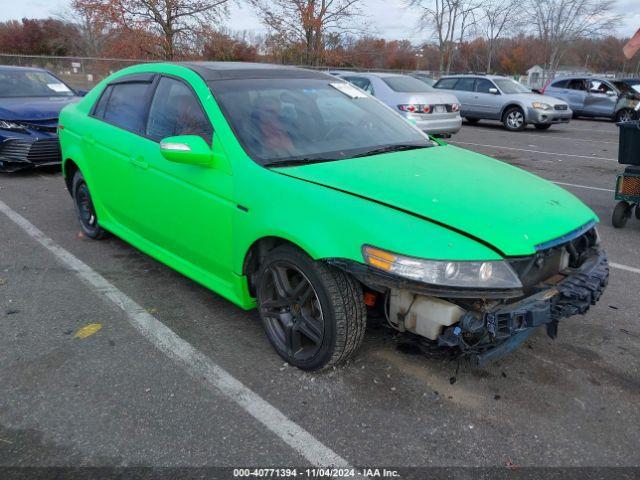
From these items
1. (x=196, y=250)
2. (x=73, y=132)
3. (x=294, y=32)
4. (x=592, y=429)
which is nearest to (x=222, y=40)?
(x=294, y=32)

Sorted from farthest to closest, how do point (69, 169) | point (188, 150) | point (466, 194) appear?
point (69, 169) < point (188, 150) < point (466, 194)

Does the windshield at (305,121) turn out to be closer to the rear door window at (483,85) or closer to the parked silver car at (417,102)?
→ the parked silver car at (417,102)

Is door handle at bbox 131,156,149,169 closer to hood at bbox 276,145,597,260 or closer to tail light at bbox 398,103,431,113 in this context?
hood at bbox 276,145,597,260

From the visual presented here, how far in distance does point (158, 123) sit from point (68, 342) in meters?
1.60

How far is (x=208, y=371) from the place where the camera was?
2.96 m

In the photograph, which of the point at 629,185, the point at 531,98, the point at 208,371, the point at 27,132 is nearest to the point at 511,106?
the point at 531,98

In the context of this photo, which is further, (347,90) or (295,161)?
(347,90)

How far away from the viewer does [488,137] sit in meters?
14.0

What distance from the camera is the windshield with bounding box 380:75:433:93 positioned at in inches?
452

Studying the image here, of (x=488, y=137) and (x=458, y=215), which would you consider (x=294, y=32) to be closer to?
(x=488, y=137)

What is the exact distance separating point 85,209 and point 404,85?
27.8 ft

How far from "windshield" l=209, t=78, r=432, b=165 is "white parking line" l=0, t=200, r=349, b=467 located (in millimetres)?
1242

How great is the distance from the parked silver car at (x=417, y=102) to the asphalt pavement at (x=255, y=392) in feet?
24.5

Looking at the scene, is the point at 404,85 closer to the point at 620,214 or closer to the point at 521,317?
the point at 620,214
